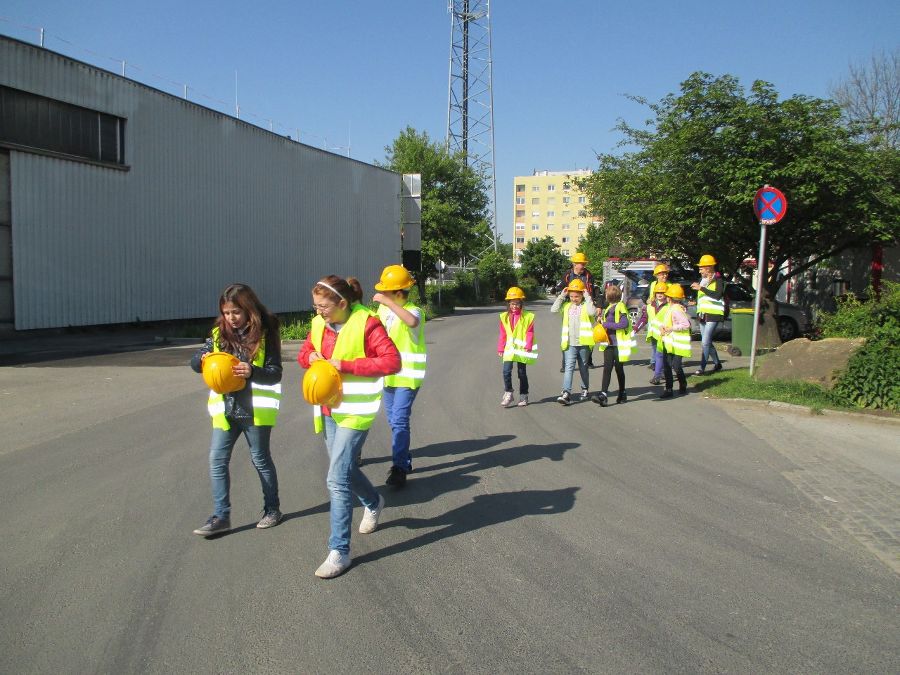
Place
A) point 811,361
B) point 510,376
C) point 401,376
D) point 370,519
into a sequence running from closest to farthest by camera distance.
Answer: point 370,519
point 401,376
point 510,376
point 811,361

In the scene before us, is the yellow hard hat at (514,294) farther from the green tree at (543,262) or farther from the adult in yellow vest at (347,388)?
the green tree at (543,262)

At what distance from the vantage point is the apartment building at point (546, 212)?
122 meters

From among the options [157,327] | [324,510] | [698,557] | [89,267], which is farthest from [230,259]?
[698,557]

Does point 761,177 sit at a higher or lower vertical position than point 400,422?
higher

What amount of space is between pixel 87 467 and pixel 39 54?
16078 mm

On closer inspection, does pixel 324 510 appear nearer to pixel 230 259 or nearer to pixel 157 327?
pixel 157 327

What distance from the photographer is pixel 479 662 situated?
3215mm

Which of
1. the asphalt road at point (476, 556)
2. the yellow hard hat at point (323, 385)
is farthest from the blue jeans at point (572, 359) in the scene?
the yellow hard hat at point (323, 385)

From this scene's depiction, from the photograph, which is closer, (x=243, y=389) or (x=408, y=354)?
(x=243, y=389)

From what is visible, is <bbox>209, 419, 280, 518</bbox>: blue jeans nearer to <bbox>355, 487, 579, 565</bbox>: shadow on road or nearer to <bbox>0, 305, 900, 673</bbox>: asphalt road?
<bbox>0, 305, 900, 673</bbox>: asphalt road

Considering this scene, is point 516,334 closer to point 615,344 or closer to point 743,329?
point 615,344

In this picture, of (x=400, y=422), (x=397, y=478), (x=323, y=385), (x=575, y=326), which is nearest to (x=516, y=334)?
(x=575, y=326)

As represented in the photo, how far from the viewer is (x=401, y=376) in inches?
237

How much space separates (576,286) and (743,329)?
6.76 meters
